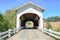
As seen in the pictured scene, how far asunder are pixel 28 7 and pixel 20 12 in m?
1.76

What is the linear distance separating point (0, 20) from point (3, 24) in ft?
3.22

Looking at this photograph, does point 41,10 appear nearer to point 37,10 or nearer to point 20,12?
point 37,10

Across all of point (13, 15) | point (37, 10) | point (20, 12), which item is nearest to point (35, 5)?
point (37, 10)

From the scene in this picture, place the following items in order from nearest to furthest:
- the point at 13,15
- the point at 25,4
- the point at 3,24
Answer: the point at 3,24 → the point at 25,4 → the point at 13,15

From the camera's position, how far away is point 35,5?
3161cm

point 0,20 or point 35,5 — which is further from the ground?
point 35,5

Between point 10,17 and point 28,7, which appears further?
point 10,17

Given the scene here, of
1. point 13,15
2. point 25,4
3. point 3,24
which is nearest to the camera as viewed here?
point 3,24

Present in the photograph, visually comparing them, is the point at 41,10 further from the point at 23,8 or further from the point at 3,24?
the point at 3,24

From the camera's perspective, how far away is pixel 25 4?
31531 mm

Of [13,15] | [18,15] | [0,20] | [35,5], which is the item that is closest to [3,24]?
[0,20]

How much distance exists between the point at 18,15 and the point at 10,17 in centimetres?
2989

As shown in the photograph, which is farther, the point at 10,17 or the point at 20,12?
the point at 10,17

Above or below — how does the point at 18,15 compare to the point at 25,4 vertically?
below
